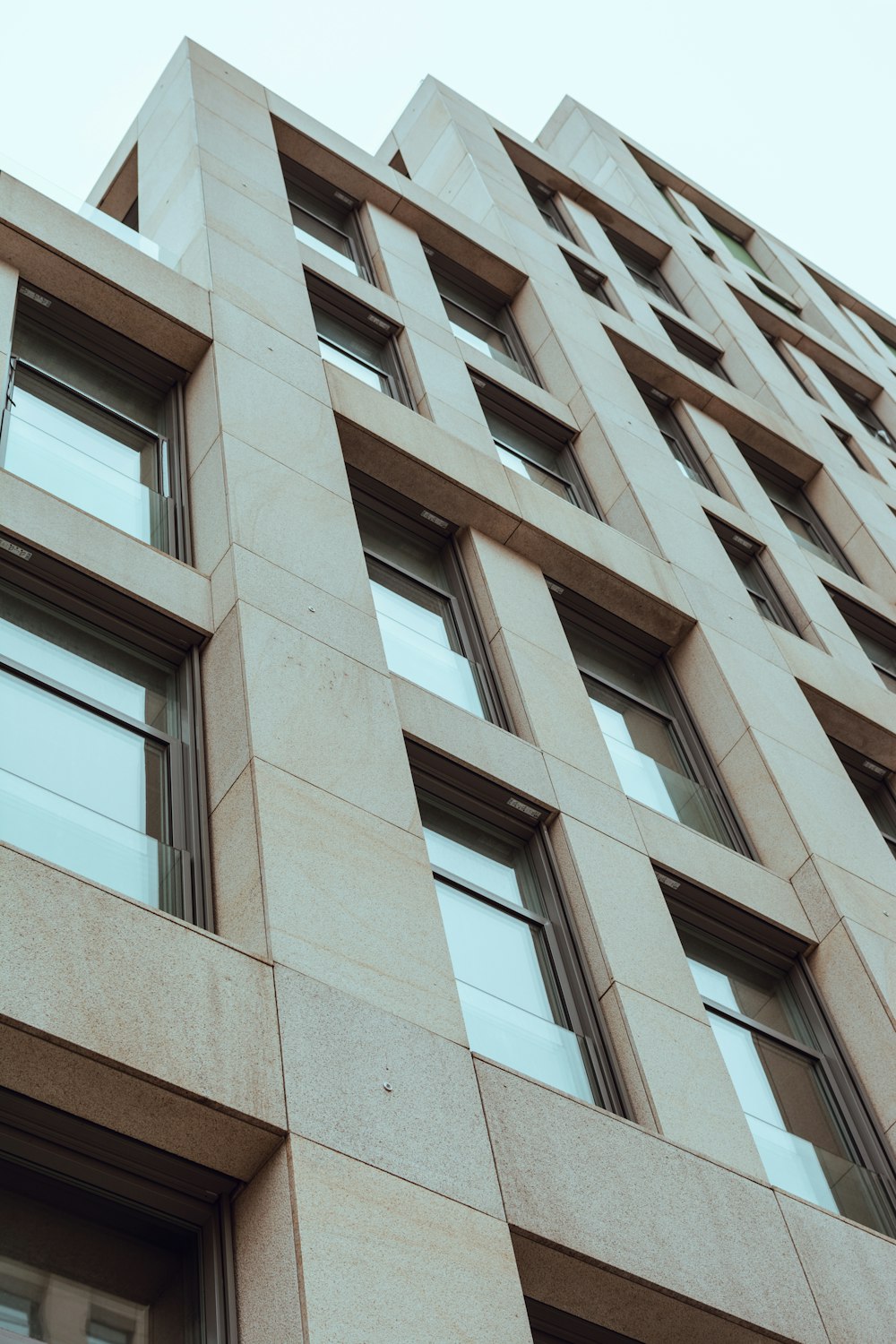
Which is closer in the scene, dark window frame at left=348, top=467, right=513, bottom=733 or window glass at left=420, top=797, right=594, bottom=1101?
window glass at left=420, top=797, right=594, bottom=1101

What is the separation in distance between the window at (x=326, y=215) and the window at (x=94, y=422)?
7.82 meters

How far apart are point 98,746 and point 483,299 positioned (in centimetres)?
1685

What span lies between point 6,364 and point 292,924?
6974mm

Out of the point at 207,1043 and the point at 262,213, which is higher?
the point at 262,213

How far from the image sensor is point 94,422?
15.4m

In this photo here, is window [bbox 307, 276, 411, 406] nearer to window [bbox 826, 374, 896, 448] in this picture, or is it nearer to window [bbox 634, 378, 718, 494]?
window [bbox 634, 378, 718, 494]

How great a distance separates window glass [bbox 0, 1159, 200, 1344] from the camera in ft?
25.3

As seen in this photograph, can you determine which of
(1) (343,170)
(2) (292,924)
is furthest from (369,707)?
(1) (343,170)

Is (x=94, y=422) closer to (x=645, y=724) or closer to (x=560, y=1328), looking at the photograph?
(x=645, y=724)

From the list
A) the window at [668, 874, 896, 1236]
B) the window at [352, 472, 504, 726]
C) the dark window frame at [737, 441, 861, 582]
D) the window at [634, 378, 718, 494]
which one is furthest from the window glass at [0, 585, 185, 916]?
the dark window frame at [737, 441, 861, 582]

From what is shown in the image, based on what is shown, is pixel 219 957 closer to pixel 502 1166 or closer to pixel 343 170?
pixel 502 1166

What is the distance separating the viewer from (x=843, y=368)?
3625cm

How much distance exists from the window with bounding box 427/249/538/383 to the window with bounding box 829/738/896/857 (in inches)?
330

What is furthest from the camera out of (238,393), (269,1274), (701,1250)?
(238,393)
